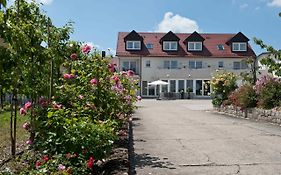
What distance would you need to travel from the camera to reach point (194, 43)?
189 ft

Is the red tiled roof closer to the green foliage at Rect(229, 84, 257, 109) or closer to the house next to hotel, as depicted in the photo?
the house next to hotel

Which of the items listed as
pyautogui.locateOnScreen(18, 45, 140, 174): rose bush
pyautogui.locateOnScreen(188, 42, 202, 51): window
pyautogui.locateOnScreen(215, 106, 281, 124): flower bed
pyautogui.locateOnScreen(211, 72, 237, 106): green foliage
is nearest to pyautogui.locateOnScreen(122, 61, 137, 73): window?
pyautogui.locateOnScreen(188, 42, 202, 51): window

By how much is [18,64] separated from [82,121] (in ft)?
5.88

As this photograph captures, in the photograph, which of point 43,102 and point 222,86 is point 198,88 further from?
point 43,102

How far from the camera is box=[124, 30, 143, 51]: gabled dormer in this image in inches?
2216

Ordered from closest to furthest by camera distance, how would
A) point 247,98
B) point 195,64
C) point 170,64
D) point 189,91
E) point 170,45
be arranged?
1. point 247,98
2. point 189,91
3. point 170,64
4. point 195,64
5. point 170,45

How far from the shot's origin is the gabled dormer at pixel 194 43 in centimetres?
5738

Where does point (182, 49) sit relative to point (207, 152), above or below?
above

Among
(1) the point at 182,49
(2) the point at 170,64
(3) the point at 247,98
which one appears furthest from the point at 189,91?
(3) the point at 247,98

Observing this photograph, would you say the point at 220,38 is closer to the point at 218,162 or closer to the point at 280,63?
the point at 280,63

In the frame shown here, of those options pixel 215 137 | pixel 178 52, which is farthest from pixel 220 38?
pixel 215 137

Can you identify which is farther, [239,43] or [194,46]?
[239,43]

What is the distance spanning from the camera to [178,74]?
55.3 meters

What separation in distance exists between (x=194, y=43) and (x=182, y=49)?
6.81 feet
